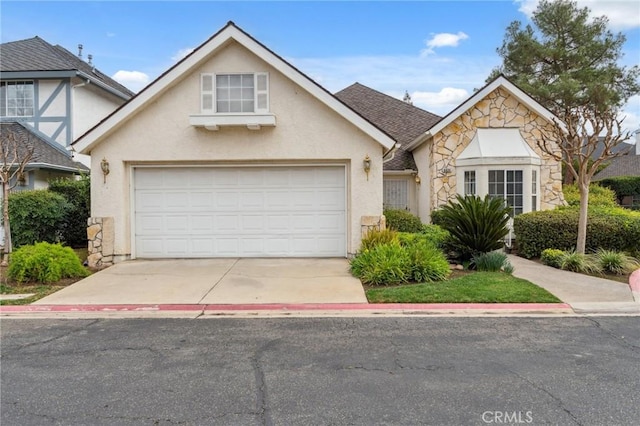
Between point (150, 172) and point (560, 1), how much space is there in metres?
23.6

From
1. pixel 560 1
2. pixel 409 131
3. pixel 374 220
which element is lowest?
pixel 374 220

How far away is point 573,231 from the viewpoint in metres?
11.2

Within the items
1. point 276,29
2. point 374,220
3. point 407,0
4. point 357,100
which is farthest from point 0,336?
point 357,100

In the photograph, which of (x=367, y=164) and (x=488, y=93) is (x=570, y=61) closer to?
(x=488, y=93)

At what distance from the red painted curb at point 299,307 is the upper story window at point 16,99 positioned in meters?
12.3

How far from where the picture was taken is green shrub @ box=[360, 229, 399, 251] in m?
10.2

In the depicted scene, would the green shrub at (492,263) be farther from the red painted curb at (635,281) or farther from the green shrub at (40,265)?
the green shrub at (40,265)

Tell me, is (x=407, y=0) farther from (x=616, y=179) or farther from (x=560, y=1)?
(x=616, y=179)

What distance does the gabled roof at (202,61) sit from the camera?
34.7ft

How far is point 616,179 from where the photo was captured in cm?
2608

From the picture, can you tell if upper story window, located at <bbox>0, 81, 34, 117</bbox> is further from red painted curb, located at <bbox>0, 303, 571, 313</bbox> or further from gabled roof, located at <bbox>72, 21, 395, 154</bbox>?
red painted curb, located at <bbox>0, 303, 571, 313</bbox>

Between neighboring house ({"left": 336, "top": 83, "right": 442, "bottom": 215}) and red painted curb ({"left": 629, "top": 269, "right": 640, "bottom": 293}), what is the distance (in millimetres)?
6201

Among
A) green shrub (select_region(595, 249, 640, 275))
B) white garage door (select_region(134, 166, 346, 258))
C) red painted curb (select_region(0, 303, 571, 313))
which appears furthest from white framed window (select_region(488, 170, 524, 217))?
red painted curb (select_region(0, 303, 571, 313))

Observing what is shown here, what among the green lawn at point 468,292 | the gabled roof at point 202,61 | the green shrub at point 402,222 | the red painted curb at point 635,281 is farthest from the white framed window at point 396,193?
the red painted curb at point 635,281
